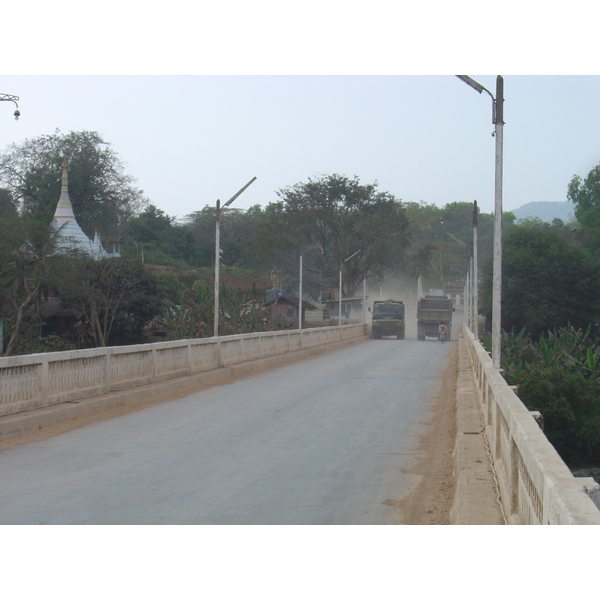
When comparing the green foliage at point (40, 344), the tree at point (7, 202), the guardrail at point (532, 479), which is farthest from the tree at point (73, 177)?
A: the guardrail at point (532, 479)

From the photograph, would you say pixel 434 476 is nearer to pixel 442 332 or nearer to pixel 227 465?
pixel 227 465

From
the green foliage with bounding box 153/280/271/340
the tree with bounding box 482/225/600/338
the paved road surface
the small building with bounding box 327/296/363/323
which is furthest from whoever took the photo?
the small building with bounding box 327/296/363/323

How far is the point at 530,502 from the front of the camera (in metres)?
5.10

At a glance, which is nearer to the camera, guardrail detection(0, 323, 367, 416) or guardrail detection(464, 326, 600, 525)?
guardrail detection(464, 326, 600, 525)

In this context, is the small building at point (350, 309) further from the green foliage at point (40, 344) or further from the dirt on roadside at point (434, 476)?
the dirt on roadside at point (434, 476)

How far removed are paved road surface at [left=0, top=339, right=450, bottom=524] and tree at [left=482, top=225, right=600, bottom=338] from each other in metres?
44.1

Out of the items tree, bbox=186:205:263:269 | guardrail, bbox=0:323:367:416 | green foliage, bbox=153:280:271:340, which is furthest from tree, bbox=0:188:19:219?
guardrail, bbox=0:323:367:416

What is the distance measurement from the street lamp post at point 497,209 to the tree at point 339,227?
6239 centimetres

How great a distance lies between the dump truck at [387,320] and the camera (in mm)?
57844

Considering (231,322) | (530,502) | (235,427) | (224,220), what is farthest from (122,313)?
(224,220)

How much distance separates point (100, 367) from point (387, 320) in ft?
146

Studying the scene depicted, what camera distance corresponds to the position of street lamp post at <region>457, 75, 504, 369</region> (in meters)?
13.0

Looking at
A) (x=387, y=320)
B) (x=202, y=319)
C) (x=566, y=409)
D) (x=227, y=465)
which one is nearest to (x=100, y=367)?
(x=227, y=465)

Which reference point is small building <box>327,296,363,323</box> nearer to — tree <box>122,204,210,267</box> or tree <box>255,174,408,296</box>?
tree <box>255,174,408,296</box>
